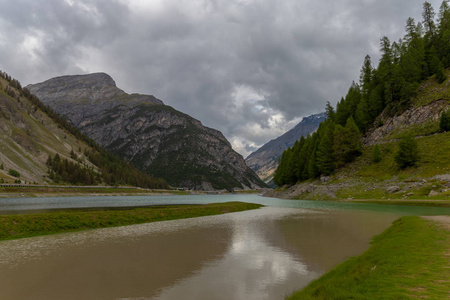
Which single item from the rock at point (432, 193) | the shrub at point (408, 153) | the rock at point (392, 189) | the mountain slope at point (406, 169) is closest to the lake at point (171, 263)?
the rock at point (432, 193)

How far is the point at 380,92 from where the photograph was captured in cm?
12738

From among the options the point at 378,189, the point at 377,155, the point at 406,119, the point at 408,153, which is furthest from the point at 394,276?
the point at 406,119

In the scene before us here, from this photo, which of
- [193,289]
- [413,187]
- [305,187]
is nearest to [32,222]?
[193,289]

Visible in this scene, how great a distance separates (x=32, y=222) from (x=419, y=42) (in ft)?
552

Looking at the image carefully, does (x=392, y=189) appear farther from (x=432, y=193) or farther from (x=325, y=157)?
(x=325, y=157)

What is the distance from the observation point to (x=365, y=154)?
10756cm

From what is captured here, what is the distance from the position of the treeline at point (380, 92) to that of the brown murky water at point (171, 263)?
88.9 m

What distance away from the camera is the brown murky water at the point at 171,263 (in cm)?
1404

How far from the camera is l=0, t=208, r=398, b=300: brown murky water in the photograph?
46.1 ft

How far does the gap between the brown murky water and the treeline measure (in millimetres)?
88897

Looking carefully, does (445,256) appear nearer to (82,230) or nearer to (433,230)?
(433,230)

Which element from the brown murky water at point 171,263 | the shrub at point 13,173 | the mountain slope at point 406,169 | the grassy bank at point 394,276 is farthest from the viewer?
the shrub at point 13,173

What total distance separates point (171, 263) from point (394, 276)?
567 inches

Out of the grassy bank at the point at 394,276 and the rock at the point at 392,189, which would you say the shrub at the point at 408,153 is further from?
the grassy bank at the point at 394,276
